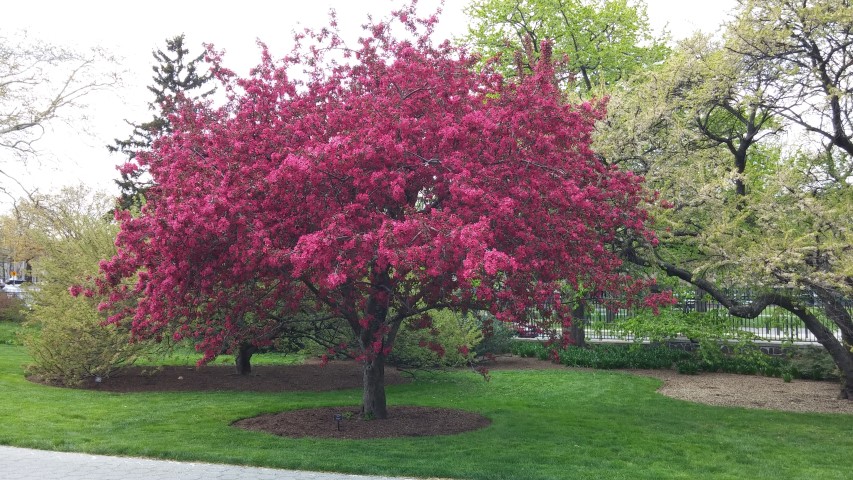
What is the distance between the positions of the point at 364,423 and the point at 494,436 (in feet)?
6.87

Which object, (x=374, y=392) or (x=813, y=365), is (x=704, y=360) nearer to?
(x=813, y=365)

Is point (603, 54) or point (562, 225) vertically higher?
point (603, 54)

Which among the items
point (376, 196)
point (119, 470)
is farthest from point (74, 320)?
point (376, 196)

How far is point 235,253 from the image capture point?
8.59 m

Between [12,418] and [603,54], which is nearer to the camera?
[12,418]

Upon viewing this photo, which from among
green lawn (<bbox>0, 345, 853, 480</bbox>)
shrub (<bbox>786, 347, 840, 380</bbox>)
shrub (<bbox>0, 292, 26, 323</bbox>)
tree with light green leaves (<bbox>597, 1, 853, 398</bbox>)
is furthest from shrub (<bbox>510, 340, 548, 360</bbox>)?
shrub (<bbox>0, 292, 26, 323</bbox>)

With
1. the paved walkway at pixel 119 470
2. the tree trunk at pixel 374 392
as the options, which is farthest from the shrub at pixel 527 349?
the paved walkway at pixel 119 470

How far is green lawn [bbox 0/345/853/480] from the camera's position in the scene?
861 centimetres

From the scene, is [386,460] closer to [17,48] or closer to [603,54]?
[17,48]

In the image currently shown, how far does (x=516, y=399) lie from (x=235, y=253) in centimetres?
829

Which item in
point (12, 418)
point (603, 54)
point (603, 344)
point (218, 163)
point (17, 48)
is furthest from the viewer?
point (603, 54)

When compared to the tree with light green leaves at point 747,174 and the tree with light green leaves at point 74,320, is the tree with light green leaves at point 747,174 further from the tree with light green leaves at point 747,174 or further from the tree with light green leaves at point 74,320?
the tree with light green leaves at point 74,320

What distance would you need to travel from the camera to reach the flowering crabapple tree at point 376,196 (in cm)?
837

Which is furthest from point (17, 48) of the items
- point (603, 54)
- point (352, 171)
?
point (603, 54)
